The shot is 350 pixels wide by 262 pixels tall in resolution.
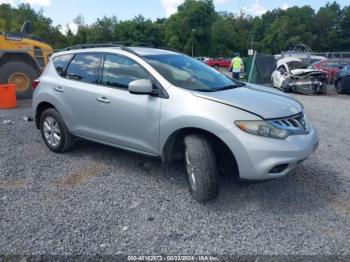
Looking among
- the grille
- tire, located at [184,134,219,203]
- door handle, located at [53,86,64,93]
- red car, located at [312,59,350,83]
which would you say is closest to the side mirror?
tire, located at [184,134,219,203]

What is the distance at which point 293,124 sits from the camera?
353 centimetres

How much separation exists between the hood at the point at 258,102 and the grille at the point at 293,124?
0.16ft

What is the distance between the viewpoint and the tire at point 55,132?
500 centimetres

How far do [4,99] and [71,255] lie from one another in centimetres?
789

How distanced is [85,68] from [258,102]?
2574mm

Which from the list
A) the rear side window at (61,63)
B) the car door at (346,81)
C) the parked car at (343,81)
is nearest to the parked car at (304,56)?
the parked car at (343,81)

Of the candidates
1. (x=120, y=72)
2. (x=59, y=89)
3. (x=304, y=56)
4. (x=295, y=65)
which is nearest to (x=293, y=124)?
(x=120, y=72)

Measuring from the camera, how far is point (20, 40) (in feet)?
35.0

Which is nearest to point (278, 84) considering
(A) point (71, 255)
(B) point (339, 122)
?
(B) point (339, 122)

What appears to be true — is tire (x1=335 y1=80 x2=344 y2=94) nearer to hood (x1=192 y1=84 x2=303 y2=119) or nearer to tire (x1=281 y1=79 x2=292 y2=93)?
tire (x1=281 y1=79 x2=292 y2=93)

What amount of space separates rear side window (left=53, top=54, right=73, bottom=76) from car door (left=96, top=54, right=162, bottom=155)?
0.93m

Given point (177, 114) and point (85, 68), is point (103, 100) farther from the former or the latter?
point (177, 114)

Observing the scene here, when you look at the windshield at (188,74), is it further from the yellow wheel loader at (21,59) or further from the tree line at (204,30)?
the tree line at (204,30)

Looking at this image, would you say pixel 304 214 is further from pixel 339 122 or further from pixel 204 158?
pixel 339 122
